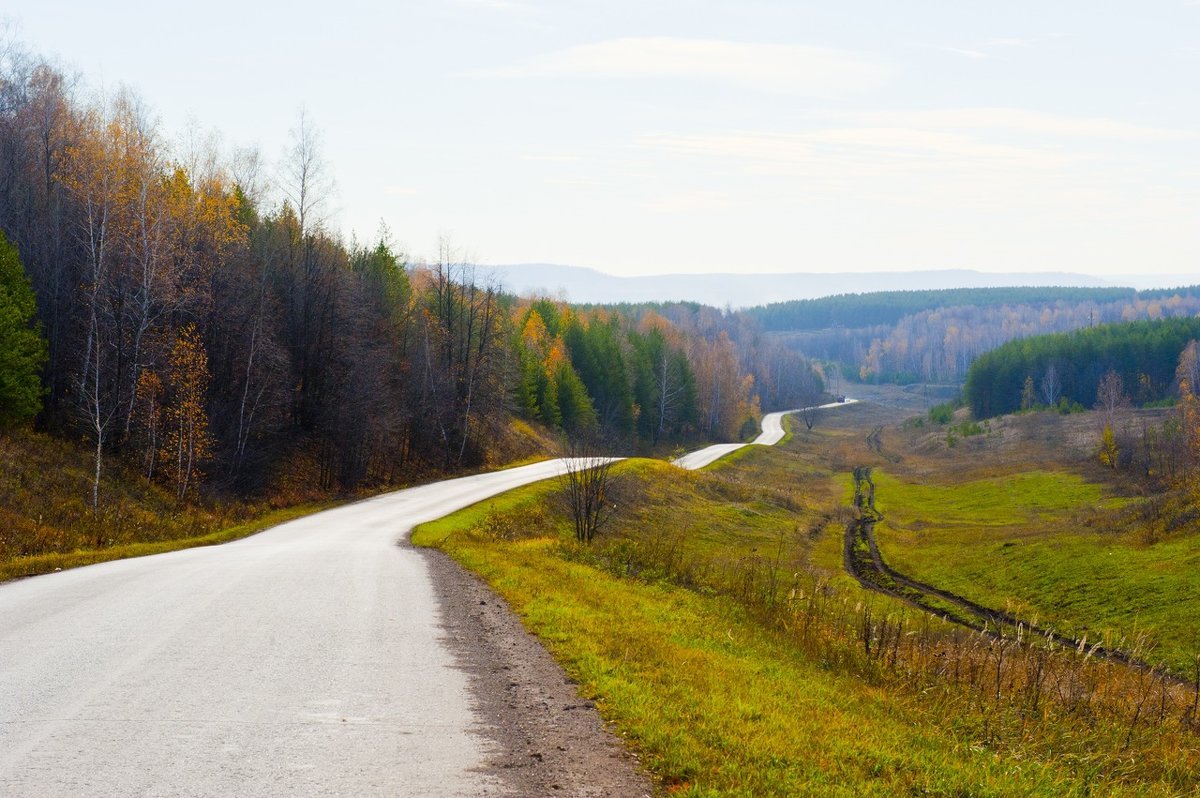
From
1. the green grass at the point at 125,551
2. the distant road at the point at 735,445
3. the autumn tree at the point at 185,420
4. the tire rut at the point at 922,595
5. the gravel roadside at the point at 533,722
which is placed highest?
the autumn tree at the point at 185,420

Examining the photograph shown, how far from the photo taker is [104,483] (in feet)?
97.1

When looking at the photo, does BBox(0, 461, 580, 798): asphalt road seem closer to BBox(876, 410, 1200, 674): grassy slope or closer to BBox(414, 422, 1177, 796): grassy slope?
BBox(414, 422, 1177, 796): grassy slope

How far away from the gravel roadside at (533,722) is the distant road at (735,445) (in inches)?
2045

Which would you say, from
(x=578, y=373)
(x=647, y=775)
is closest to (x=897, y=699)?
(x=647, y=775)

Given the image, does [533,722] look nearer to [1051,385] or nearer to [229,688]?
[229,688]

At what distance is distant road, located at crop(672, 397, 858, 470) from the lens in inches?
3044

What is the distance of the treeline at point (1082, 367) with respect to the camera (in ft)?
469

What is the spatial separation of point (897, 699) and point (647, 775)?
5198mm

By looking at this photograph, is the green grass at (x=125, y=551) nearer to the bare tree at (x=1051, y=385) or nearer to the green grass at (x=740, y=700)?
the green grass at (x=740, y=700)

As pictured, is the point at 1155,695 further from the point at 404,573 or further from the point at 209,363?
the point at 209,363

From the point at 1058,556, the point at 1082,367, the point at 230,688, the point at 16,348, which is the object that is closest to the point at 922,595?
Result: the point at 1058,556

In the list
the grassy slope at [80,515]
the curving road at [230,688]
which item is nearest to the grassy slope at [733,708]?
the curving road at [230,688]

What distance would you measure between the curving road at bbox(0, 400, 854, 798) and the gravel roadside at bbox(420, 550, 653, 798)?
0.23 meters

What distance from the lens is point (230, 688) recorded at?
31.1ft
